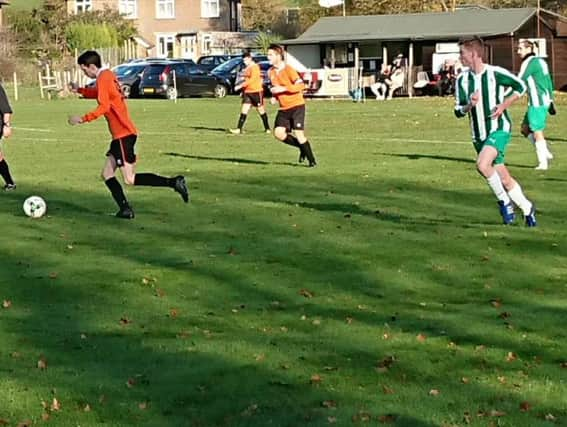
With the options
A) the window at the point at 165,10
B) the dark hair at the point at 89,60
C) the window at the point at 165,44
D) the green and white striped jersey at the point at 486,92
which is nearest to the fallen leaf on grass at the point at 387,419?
the green and white striped jersey at the point at 486,92

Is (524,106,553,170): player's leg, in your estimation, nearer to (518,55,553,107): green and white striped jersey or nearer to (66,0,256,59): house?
(518,55,553,107): green and white striped jersey

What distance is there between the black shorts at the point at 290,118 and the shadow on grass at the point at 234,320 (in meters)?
5.79

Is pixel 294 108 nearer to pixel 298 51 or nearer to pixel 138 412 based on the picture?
pixel 138 412

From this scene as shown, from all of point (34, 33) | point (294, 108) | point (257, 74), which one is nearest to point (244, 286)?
point (294, 108)

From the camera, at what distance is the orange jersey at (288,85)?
66.5 ft

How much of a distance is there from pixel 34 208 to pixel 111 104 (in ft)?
5.14

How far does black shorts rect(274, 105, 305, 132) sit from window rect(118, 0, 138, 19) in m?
80.5

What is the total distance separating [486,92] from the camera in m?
13.0

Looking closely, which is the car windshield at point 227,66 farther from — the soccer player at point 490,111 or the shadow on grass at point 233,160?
the soccer player at point 490,111

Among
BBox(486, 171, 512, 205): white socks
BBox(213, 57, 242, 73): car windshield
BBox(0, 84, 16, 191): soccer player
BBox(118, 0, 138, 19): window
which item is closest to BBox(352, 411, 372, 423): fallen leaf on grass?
BBox(486, 171, 512, 205): white socks

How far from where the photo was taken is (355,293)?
33.2 ft

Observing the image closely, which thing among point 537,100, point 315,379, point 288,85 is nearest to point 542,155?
point 537,100

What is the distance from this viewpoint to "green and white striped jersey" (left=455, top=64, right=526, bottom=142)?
13.0m

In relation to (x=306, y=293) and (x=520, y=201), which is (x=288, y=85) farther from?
(x=306, y=293)
